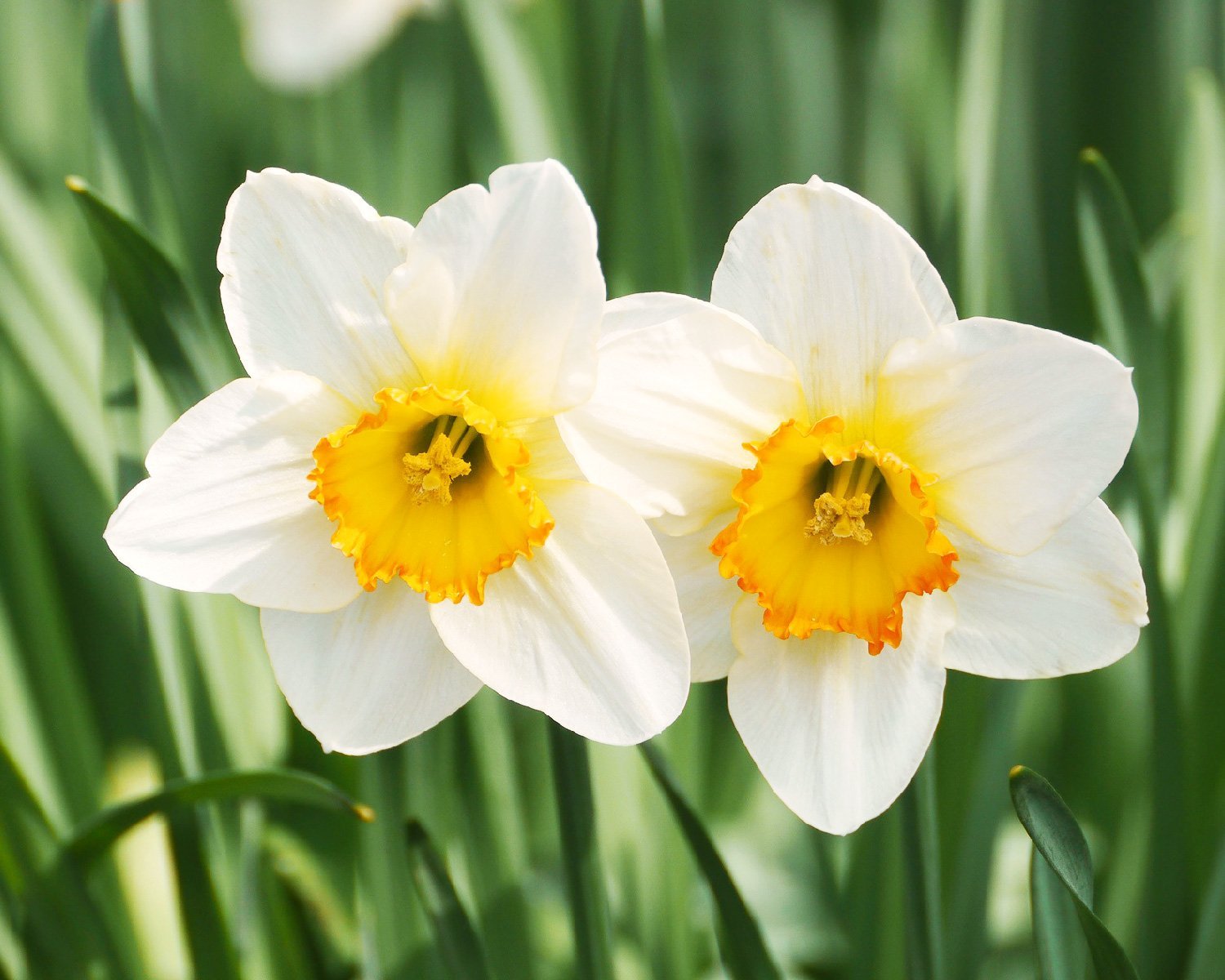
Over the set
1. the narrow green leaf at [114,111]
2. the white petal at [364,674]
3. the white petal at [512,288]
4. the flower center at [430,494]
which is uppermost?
the narrow green leaf at [114,111]

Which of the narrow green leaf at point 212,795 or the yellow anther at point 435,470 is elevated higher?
the yellow anther at point 435,470

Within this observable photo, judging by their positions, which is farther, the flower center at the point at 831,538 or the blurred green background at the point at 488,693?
the blurred green background at the point at 488,693

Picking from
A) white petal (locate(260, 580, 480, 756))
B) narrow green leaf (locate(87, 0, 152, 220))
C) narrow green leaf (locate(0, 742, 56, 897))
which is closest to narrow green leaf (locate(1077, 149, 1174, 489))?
white petal (locate(260, 580, 480, 756))

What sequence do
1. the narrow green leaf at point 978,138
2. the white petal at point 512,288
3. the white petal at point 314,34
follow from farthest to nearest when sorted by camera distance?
the white petal at point 314,34 < the narrow green leaf at point 978,138 < the white petal at point 512,288

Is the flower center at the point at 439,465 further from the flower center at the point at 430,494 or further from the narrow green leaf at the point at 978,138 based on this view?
the narrow green leaf at the point at 978,138

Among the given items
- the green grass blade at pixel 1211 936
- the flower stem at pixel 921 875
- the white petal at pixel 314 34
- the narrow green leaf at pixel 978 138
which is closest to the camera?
the flower stem at pixel 921 875

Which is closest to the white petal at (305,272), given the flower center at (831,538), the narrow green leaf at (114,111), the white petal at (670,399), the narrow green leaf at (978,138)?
the white petal at (670,399)

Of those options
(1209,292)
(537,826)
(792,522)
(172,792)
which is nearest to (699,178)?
(1209,292)
